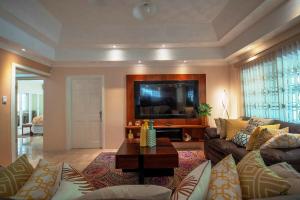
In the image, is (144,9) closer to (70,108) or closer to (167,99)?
(167,99)

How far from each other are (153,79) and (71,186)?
4.80 m

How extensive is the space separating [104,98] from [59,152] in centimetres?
176

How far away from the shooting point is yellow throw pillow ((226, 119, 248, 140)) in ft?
12.8

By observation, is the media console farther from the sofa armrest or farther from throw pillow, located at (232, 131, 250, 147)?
throw pillow, located at (232, 131, 250, 147)

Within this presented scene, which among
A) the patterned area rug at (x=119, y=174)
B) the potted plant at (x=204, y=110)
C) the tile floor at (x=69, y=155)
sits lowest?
the tile floor at (x=69, y=155)

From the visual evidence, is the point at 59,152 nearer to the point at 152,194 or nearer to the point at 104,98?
the point at 104,98

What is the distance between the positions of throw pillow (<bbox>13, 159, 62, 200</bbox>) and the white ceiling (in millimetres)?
2623

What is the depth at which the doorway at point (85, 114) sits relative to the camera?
597cm

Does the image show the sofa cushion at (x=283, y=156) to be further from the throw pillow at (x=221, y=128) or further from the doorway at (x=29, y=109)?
the doorway at (x=29, y=109)

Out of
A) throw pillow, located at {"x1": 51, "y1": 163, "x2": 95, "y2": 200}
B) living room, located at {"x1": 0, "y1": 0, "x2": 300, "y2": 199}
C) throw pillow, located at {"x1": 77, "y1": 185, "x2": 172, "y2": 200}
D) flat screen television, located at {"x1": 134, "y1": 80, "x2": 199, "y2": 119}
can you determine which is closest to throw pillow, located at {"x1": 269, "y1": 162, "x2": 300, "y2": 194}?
living room, located at {"x1": 0, "y1": 0, "x2": 300, "y2": 199}

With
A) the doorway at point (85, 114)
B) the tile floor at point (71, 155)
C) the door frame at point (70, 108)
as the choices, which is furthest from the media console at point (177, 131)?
the doorway at point (85, 114)

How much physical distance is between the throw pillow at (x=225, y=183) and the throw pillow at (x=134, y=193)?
315 millimetres

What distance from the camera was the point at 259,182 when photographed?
1092 millimetres

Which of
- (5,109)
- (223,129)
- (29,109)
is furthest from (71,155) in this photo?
(29,109)
